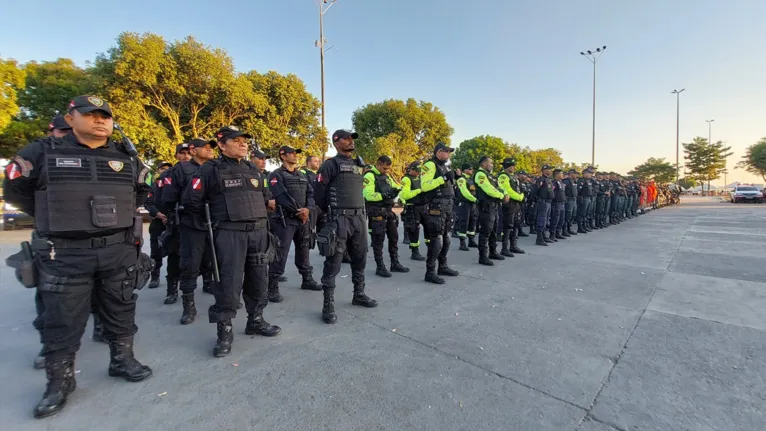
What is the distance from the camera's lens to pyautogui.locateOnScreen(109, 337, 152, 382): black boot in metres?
2.66

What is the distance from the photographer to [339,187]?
398 centimetres

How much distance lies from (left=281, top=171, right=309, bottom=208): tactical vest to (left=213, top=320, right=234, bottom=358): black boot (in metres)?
2.20

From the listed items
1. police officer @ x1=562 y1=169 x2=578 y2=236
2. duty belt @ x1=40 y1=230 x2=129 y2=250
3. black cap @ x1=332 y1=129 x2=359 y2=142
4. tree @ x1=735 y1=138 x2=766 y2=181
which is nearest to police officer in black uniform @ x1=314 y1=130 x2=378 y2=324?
black cap @ x1=332 y1=129 x2=359 y2=142

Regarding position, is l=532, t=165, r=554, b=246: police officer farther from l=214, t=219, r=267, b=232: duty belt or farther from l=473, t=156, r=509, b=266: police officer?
l=214, t=219, r=267, b=232: duty belt

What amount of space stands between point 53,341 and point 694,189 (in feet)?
349

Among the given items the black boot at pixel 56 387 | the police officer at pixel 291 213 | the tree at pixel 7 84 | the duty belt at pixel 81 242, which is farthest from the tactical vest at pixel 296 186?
the tree at pixel 7 84

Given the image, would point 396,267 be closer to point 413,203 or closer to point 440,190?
point 413,203

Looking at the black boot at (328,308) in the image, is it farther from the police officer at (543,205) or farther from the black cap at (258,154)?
the police officer at (543,205)

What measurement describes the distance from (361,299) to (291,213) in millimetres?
1544

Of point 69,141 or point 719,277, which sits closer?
point 69,141

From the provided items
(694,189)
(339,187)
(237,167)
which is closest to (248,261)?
(237,167)

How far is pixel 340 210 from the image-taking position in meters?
3.97

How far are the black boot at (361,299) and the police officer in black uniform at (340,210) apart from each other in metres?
0.36

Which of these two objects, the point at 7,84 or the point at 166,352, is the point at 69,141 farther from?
the point at 7,84
